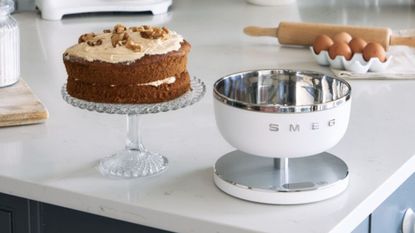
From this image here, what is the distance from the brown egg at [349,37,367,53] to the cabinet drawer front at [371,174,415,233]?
0.49m

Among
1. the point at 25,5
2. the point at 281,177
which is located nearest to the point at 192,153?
the point at 281,177

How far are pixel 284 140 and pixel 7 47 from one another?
696mm

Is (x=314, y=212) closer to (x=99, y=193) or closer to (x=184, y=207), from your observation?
(x=184, y=207)

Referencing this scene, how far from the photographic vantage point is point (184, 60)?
4.79 ft

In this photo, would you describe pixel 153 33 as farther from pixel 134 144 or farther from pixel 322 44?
pixel 322 44

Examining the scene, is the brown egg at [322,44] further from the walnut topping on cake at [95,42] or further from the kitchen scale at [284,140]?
the walnut topping on cake at [95,42]

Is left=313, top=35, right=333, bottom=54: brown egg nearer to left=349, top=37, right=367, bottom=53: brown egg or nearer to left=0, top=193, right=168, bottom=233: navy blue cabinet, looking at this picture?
left=349, top=37, right=367, bottom=53: brown egg

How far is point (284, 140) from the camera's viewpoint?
4.40ft

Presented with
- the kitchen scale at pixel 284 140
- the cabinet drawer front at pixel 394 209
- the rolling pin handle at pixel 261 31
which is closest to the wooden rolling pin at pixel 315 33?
the rolling pin handle at pixel 261 31

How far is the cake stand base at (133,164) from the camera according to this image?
57.5 inches

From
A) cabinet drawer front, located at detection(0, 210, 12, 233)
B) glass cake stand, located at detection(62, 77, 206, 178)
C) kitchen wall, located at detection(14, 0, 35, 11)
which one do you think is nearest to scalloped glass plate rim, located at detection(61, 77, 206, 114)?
glass cake stand, located at detection(62, 77, 206, 178)

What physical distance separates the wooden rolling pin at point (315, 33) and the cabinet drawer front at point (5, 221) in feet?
2.89

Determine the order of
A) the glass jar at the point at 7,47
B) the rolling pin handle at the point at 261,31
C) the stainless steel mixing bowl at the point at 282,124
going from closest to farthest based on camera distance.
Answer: the stainless steel mixing bowl at the point at 282,124
the glass jar at the point at 7,47
the rolling pin handle at the point at 261,31

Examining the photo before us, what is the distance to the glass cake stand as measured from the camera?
1407 mm
